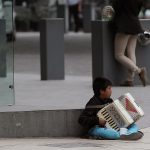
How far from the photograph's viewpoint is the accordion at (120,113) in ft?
30.2

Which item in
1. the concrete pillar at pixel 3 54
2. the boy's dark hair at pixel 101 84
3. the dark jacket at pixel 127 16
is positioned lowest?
the boy's dark hair at pixel 101 84

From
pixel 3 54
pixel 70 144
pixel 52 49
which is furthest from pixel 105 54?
pixel 70 144

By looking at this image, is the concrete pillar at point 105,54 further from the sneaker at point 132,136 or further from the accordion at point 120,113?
the sneaker at point 132,136

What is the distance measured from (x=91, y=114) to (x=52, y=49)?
19.0ft

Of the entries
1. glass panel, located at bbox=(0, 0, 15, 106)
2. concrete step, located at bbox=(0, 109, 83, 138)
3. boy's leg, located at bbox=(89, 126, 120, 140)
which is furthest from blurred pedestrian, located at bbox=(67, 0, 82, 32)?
boy's leg, located at bbox=(89, 126, 120, 140)

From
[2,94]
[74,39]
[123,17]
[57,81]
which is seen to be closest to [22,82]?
[57,81]

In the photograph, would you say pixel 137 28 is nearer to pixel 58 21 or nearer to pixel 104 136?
pixel 58 21

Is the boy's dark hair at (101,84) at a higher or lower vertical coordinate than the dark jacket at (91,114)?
higher

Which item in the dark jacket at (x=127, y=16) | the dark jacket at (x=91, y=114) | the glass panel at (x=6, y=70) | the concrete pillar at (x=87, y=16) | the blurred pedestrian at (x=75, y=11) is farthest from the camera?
the concrete pillar at (x=87, y=16)

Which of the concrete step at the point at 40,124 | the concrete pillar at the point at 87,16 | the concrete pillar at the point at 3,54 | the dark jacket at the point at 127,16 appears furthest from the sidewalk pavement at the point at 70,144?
the concrete pillar at the point at 87,16

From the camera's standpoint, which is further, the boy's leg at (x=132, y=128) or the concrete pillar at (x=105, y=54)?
the concrete pillar at (x=105, y=54)

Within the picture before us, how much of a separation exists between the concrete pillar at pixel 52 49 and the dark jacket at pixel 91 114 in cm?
557

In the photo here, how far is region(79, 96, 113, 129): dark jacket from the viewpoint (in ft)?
30.3

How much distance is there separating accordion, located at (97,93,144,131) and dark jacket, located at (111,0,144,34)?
3.89 meters
